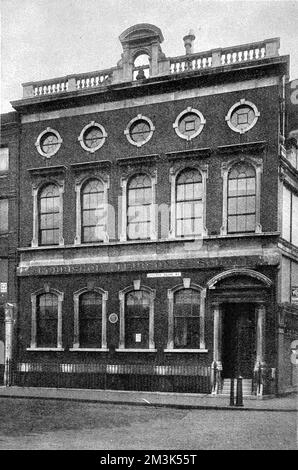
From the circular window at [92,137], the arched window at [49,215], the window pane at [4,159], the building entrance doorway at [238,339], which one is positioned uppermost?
the circular window at [92,137]

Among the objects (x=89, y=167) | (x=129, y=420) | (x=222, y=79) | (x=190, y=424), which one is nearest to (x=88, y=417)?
(x=129, y=420)

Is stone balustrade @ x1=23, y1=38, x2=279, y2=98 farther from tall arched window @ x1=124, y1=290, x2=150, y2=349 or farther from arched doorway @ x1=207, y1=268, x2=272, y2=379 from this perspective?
tall arched window @ x1=124, y1=290, x2=150, y2=349

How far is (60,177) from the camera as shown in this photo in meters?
24.3

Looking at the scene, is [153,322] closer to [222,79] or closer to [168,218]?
[168,218]

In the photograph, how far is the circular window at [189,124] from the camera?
2228 centimetres

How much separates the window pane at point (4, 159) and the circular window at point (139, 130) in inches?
219

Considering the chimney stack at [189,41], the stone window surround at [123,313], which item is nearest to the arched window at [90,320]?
the stone window surround at [123,313]

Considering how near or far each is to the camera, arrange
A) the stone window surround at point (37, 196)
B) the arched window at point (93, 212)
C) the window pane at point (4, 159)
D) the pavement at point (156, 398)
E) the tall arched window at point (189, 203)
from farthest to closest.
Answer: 1. the window pane at point (4, 159)
2. the stone window surround at point (37, 196)
3. the arched window at point (93, 212)
4. the tall arched window at point (189, 203)
5. the pavement at point (156, 398)

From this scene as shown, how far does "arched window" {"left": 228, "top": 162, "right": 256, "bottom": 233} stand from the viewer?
2147 centimetres

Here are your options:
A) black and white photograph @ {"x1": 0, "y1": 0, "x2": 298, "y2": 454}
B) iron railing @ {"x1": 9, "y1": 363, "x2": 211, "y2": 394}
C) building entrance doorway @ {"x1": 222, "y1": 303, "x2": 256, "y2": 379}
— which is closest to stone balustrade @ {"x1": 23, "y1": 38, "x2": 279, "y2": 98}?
black and white photograph @ {"x1": 0, "y1": 0, "x2": 298, "y2": 454}

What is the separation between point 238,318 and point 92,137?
884 centimetres

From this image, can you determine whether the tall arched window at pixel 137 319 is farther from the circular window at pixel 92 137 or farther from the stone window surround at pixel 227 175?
the circular window at pixel 92 137

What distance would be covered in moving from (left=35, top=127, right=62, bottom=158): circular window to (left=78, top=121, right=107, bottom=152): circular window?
3.42ft
